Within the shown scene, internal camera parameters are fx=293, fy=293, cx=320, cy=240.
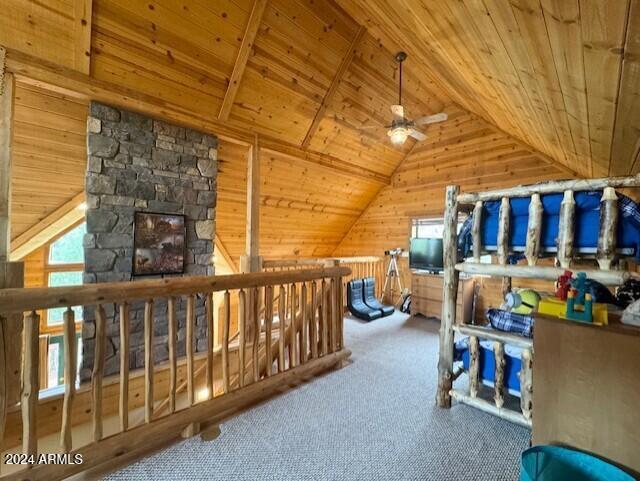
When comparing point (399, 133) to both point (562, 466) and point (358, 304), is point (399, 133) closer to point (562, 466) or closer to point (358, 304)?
point (358, 304)

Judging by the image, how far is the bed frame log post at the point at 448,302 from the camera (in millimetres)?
2244

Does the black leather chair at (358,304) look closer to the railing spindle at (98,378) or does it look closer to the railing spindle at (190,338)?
the railing spindle at (190,338)

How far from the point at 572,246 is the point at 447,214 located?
776 millimetres

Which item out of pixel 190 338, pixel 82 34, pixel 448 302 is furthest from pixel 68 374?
pixel 82 34

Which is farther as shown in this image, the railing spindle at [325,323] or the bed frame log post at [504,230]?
the railing spindle at [325,323]

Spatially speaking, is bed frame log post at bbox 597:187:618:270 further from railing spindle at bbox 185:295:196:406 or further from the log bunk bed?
railing spindle at bbox 185:295:196:406

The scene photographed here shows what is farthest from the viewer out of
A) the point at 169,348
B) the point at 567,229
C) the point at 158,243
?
the point at 158,243

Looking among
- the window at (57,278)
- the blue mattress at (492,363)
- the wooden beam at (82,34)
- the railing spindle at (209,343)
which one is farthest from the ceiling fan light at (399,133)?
the window at (57,278)

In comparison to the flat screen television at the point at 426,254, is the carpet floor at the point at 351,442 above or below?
below

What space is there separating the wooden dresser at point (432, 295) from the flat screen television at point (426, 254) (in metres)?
0.14

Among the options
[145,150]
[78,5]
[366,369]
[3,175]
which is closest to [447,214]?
[366,369]

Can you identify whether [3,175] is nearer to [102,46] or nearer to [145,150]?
[145,150]

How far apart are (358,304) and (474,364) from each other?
120 inches

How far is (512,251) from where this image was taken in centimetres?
200
